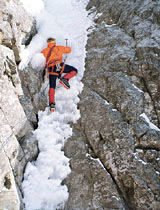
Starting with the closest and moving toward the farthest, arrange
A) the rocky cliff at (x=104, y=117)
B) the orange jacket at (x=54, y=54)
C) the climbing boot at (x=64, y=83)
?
1. the rocky cliff at (x=104, y=117)
2. the climbing boot at (x=64, y=83)
3. the orange jacket at (x=54, y=54)

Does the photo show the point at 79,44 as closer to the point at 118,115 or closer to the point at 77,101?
the point at 77,101

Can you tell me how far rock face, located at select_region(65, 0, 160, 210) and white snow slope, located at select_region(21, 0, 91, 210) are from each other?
23 cm

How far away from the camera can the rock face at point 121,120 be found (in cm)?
365

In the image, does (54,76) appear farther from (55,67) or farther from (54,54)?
(54,54)

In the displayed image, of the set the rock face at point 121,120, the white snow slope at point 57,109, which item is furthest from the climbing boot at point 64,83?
the rock face at point 121,120

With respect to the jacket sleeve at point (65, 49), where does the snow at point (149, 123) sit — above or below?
below

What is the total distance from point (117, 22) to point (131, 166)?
4975mm

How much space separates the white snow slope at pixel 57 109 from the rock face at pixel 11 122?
0.24 metres

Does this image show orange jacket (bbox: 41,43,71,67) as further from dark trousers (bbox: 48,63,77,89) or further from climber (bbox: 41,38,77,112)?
dark trousers (bbox: 48,63,77,89)

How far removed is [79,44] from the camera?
623 centimetres

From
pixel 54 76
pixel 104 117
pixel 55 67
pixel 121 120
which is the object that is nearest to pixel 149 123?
pixel 121 120

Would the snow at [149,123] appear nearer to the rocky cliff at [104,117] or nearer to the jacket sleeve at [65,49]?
the rocky cliff at [104,117]

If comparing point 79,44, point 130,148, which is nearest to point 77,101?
point 130,148

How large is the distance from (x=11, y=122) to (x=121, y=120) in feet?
8.47
